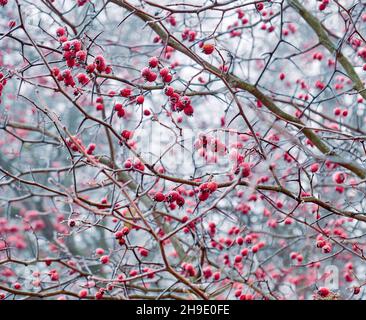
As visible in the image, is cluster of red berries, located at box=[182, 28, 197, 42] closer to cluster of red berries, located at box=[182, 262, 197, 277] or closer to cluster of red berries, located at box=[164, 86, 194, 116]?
cluster of red berries, located at box=[164, 86, 194, 116]

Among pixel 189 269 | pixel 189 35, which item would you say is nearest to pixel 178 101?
pixel 189 35

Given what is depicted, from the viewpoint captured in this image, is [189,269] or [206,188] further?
[189,269]

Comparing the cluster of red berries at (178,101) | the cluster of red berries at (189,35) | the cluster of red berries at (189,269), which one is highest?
the cluster of red berries at (189,35)

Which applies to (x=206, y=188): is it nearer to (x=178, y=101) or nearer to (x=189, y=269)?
(x=178, y=101)

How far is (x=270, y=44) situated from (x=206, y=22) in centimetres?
209

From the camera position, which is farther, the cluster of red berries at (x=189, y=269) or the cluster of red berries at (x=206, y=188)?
the cluster of red berries at (x=189, y=269)

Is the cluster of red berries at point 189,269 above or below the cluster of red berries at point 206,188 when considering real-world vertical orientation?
below

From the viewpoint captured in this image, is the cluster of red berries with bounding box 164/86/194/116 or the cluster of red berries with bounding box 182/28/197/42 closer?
the cluster of red berries with bounding box 164/86/194/116

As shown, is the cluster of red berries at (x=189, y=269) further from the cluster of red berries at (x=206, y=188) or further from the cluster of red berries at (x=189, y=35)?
the cluster of red berries at (x=189, y=35)

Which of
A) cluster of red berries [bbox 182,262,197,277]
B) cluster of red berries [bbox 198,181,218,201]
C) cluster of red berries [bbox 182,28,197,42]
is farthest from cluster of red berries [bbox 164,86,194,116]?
cluster of red berries [bbox 182,262,197,277]

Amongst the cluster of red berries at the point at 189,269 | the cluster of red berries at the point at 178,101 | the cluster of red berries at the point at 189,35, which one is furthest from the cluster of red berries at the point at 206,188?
the cluster of red berries at the point at 189,35

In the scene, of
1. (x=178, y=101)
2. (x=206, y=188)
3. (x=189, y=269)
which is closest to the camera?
(x=206, y=188)
